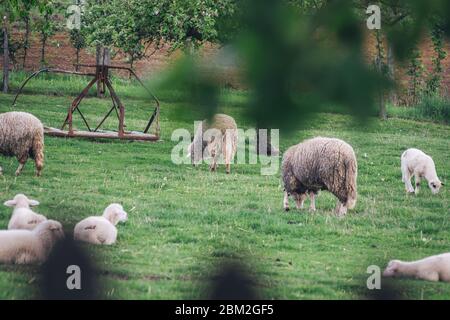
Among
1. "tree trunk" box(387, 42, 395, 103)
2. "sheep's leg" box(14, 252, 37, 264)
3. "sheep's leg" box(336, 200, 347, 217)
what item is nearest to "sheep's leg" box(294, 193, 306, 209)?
"sheep's leg" box(336, 200, 347, 217)

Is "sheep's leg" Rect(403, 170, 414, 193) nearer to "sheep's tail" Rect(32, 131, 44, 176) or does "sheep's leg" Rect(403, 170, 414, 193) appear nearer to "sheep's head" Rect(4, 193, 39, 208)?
"sheep's tail" Rect(32, 131, 44, 176)

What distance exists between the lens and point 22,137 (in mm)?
11883

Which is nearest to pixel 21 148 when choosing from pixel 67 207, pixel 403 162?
pixel 67 207

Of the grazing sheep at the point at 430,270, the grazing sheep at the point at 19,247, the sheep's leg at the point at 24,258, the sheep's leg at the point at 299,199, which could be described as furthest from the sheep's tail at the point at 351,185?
the sheep's leg at the point at 24,258

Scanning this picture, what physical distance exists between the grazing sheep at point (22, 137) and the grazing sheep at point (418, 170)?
5.16 meters

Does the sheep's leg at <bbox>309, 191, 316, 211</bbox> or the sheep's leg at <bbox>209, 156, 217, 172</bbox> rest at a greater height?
the sheep's leg at <bbox>209, 156, 217, 172</bbox>

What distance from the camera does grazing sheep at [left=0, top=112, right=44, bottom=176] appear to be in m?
11.9

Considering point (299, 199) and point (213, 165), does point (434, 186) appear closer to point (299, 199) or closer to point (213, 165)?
point (299, 199)

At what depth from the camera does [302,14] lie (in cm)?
141

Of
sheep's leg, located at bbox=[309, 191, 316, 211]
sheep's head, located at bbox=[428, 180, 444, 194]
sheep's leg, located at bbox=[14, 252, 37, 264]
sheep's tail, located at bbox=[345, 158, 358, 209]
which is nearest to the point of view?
sheep's leg, located at bbox=[14, 252, 37, 264]

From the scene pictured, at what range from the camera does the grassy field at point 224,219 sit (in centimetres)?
501

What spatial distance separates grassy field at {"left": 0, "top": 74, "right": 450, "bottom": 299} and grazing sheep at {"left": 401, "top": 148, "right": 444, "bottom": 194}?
215mm

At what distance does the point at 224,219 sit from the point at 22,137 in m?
4.31
